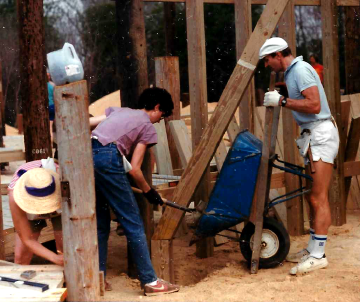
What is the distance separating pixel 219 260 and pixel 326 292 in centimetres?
153

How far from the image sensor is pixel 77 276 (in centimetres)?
395

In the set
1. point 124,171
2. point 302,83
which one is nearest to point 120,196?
point 124,171

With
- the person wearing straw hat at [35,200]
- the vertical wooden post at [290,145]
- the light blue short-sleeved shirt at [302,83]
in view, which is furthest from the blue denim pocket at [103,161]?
the vertical wooden post at [290,145]

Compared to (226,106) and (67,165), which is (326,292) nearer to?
(226,106)

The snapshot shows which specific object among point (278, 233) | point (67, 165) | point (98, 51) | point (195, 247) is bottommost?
point (195, 247)

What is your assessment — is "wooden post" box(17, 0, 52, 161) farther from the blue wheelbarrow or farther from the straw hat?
the straw hat

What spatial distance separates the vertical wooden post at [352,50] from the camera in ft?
39.5

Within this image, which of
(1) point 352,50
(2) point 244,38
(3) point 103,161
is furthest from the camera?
(1) point 352,50

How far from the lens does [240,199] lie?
5.33 metres

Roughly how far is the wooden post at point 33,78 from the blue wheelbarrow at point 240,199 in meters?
1.90

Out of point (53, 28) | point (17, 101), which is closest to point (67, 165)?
point (17, 101)

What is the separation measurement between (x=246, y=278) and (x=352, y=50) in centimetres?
820

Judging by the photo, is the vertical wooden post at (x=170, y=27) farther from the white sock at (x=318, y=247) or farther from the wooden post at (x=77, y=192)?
the wooden post at (x=77, y=192)

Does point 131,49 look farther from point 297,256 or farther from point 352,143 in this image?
point 352,143
